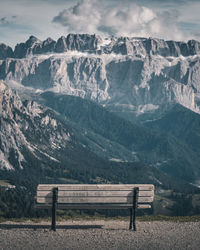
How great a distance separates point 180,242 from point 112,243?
6.00 metres

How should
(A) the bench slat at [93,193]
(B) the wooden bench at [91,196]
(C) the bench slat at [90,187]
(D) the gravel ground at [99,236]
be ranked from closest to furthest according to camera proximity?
(D) the gravel ground at [99,236], (C) the bench slat at [90,187], (B) the wooden bench at [91,196], (A) the bench slat at [93,193]

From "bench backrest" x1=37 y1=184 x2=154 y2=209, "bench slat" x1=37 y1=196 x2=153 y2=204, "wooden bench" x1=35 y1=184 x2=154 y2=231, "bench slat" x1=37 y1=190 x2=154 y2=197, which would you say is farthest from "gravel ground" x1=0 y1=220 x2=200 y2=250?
"bench slat" x1=37 y1=190 x2=154 y2=197

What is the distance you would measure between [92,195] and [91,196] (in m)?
0.14

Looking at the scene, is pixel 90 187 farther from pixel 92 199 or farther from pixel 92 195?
pixel 92 199

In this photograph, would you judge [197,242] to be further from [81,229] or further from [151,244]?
[81,229]

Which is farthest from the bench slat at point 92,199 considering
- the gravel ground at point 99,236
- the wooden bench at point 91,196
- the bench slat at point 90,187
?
the gravel ground at point 99,236

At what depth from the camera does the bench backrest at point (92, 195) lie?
45438 mm

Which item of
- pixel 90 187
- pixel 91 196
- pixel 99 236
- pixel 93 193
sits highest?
pixel 90 187

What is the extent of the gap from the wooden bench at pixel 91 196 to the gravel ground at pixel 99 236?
1997 mm

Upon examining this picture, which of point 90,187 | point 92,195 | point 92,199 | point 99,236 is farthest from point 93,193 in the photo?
point 99,236

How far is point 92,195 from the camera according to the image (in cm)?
4603

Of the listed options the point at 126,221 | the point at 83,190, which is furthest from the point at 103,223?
the point at 83,190

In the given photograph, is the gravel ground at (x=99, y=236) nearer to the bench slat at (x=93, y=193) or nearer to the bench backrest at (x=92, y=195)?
the bench backrest at (x=92, y=195)

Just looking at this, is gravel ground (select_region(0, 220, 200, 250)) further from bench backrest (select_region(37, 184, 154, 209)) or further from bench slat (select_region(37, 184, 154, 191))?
bench slat (select_region(37, 184, 154, 191))
